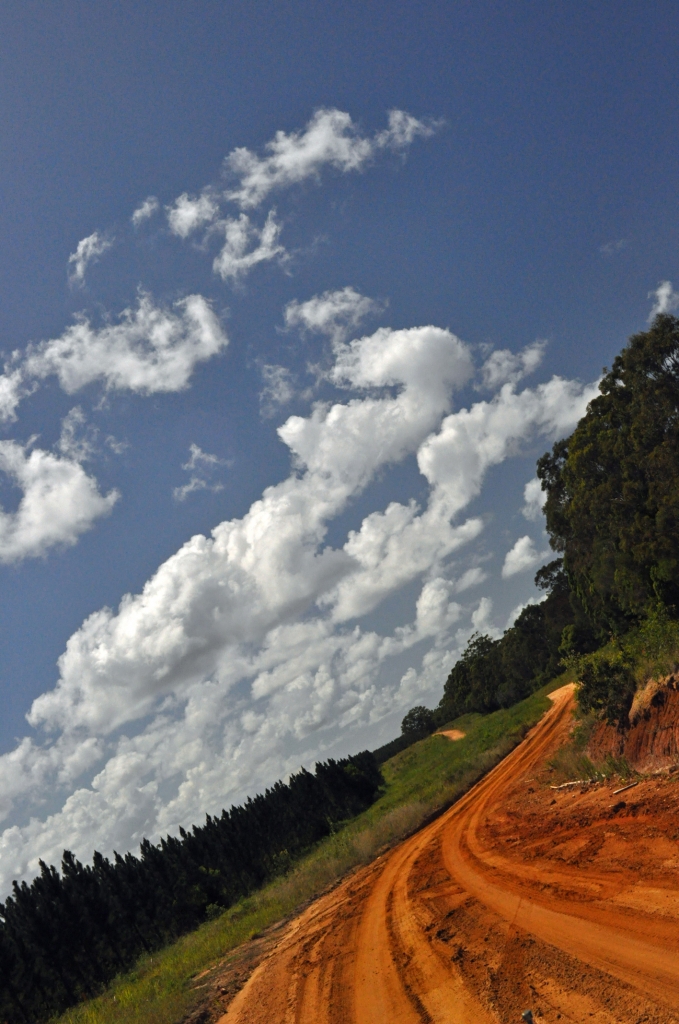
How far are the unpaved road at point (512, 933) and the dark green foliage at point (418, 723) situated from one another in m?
128

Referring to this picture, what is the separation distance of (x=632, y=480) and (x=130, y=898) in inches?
2112

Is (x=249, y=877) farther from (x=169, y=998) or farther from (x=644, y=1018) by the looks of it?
(x=644, y=1018)

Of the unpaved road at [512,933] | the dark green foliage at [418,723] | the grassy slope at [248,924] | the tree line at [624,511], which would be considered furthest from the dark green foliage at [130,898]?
the dark green foliage at [418,723]

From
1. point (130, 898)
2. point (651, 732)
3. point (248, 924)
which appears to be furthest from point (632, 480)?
point (130, 898)

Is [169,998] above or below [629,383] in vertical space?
below

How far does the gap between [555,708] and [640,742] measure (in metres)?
32.7

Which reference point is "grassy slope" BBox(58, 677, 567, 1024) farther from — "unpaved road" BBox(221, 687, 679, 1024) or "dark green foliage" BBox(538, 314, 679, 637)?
"dark green foliage" BBox(538, 314, 679, 637)

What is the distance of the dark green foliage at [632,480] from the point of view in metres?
32.6

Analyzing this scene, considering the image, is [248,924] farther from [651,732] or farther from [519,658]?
[519,658]

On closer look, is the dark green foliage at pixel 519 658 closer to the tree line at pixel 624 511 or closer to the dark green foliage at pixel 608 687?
the tree line at pixel 624 511

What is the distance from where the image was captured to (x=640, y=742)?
62.0 feet

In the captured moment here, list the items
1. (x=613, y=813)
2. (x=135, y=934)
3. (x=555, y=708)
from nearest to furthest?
(x=613, y=813) → (x=555, y=708) → (x=135, y=934)

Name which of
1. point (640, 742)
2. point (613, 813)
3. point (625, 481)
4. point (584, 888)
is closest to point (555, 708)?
point (625, 481)

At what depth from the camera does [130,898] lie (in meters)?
59.8
